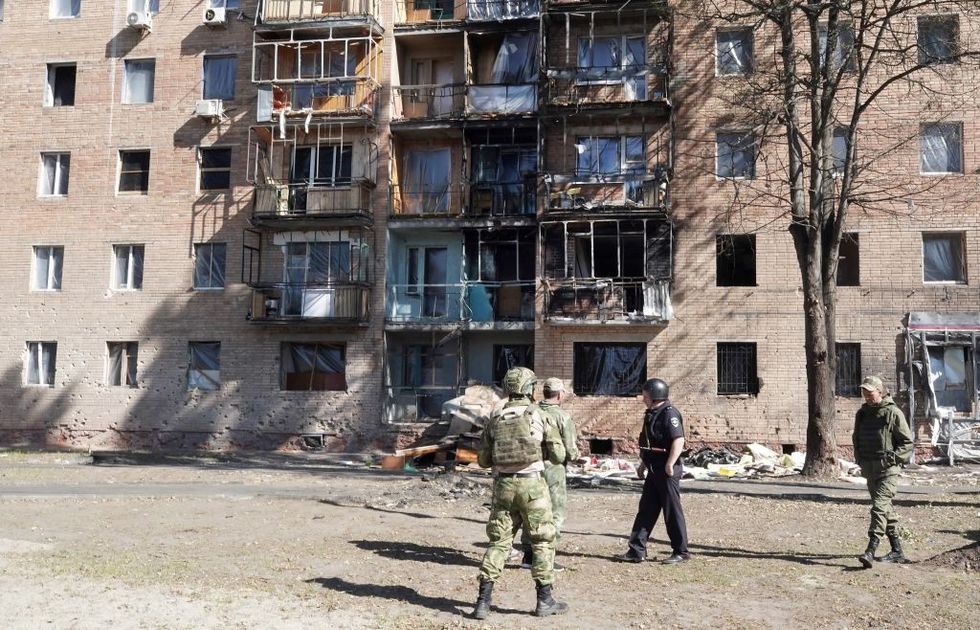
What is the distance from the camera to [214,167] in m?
26.9

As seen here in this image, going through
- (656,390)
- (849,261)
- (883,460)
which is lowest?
(883,460)

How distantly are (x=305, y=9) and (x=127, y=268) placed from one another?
10.1 metres

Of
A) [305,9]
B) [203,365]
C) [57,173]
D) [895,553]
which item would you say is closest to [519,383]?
[895,553]

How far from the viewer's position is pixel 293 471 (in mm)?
19531

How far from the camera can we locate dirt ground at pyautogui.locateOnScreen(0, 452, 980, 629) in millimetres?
6531

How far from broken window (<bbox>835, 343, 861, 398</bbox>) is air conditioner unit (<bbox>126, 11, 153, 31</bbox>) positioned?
926 inches

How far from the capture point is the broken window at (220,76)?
2706 centimetres

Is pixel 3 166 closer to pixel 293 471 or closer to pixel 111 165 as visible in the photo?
pixel 111 165

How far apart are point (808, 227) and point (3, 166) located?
2546cm

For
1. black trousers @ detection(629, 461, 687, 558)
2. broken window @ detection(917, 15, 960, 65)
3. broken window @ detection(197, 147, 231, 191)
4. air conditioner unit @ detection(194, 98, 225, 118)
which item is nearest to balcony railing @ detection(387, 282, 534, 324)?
broken window @ detection(197, 147, 231, 191)

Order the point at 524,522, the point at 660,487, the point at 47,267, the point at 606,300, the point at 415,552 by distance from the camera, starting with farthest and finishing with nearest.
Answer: the point at 47,267
the point at 606,300
the point at 415,552
the point at 660,487
the point at 524,522

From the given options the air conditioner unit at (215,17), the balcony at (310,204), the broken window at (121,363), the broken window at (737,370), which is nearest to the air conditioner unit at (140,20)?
the air conditioner unit at (215,17)

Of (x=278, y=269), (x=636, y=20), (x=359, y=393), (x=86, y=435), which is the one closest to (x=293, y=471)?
(x=359, y=393)

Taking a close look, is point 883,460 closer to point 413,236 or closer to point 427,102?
point 413,236
